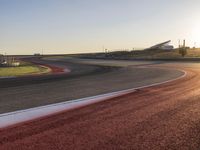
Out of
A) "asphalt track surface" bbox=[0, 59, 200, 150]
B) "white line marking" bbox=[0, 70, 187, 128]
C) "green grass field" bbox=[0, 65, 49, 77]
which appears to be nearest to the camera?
"asphalt track surface" bbox=[0, 59, 200, 150]

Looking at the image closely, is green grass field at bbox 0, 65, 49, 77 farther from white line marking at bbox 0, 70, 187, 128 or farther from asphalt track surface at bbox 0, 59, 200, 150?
asphalt track surface at bbox 0, 59, 200, 150

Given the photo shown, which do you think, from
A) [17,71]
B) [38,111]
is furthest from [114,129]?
[17,71]

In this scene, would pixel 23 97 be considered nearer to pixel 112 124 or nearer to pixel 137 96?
pixel 137 96

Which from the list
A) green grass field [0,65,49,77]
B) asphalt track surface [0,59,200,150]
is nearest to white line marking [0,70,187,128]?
asphalt track surface [0,59,200,150]

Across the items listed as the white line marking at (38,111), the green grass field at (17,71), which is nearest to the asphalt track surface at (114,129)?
the white line marking at (38,111)

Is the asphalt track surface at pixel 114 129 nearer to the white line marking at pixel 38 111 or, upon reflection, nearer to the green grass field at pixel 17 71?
the white line marking at pixel 38 111

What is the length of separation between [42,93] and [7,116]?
14.6 ft

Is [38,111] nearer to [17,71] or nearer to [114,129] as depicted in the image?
[114,129]

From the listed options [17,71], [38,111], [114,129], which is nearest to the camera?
[114,129]

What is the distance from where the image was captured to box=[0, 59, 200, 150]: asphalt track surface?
18.4ft

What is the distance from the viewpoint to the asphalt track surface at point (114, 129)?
5621 mm

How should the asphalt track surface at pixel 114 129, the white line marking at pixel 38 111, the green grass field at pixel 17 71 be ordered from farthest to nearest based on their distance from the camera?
the green grass field at pixel 17 71 < the white line marking at pixel 38 111 < the asphalt track surface at pixel 114 129

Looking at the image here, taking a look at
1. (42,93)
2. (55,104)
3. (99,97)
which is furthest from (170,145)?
(42,93)

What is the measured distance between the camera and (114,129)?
6.56 m
